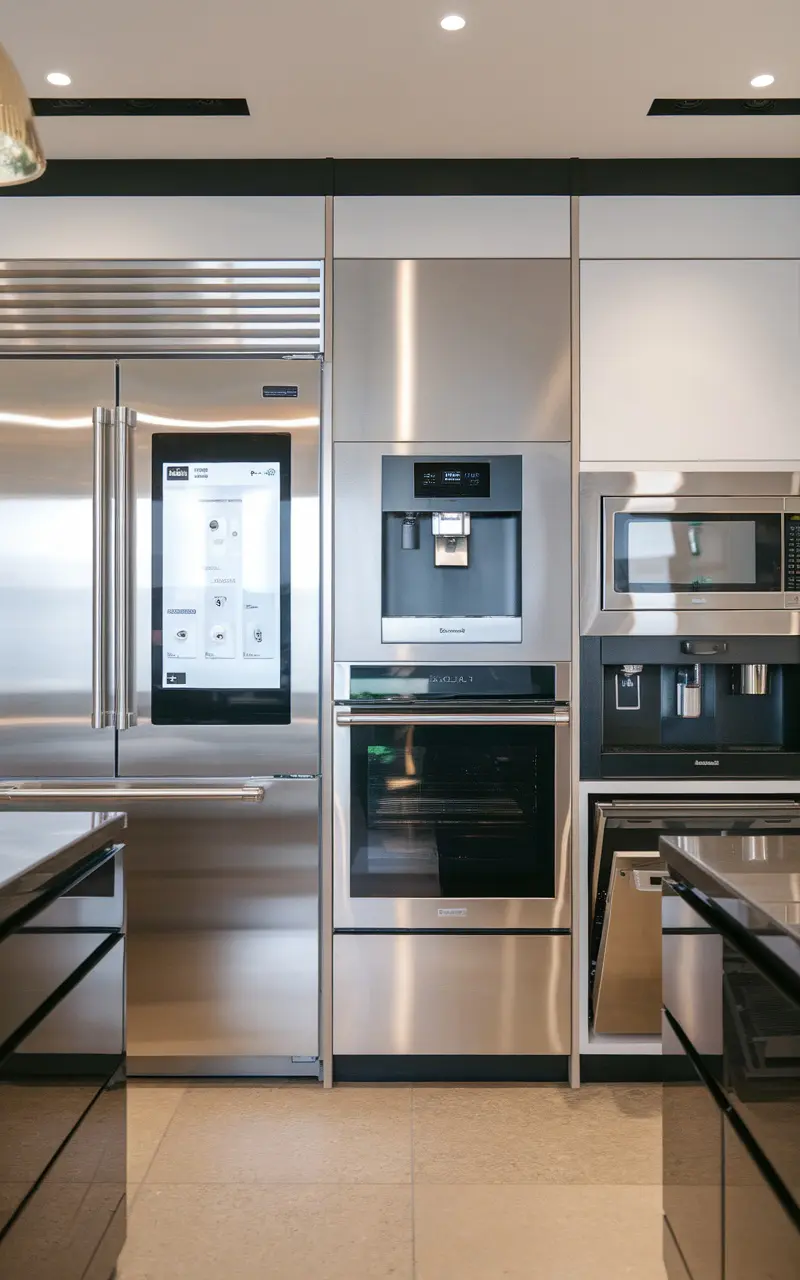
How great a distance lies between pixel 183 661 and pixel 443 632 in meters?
0.80

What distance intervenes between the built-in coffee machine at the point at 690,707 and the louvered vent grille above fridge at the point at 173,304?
4.50 feet

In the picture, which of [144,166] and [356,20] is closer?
[356,20]

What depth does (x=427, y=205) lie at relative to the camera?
9.96 feet

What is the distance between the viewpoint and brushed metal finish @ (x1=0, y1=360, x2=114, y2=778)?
2998mm

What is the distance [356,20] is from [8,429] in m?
1.52

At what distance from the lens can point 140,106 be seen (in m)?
2.75

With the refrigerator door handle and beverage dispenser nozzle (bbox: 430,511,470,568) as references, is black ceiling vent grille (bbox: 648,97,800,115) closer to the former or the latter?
beverage dispenser nozzle (bbox: 430,511,470,568)

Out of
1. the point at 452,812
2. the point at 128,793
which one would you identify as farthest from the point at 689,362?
the point at 128,793

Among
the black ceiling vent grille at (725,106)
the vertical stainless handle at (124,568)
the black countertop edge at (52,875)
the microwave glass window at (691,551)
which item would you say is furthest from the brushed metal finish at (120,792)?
the black ceiling vent grille at (725,106)

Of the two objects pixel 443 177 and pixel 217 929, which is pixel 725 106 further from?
pixel 217 929

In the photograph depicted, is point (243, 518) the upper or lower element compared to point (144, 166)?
lower

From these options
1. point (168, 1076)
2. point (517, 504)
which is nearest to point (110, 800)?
point (168, 1076)

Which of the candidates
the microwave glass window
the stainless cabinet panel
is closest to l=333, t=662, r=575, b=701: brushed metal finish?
the microwave glass window

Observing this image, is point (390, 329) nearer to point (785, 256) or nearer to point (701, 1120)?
point (785, 256)
